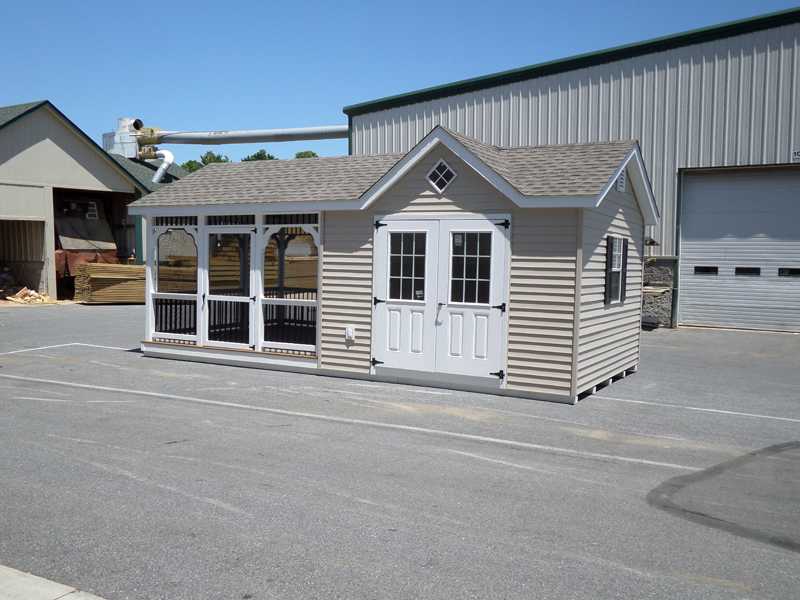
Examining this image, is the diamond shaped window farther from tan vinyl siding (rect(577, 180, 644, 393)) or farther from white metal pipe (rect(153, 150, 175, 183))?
white metal pipe (rect(153, 150, 175, 183))

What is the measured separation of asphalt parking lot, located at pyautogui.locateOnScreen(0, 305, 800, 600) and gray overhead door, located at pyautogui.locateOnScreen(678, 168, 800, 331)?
8.99 meters

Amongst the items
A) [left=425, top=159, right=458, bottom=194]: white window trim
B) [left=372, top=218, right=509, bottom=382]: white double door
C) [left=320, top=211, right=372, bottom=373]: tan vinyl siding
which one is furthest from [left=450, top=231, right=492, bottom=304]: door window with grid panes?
[left=320, top=211, right=372, bottom=373]: tan vinyl siding

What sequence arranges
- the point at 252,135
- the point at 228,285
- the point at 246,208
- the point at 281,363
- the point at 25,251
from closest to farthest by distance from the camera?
the point at 281,363
the point at 246,208
the point at 228,285
the point at 25,251
the point at 252,135

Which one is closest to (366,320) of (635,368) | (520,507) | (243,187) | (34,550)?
(243,187)

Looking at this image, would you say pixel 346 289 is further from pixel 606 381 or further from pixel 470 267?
pixel 606 381

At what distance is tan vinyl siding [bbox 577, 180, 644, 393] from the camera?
33.5 ft

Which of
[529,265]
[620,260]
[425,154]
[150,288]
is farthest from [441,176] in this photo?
[150,288]

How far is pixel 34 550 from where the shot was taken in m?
4.65

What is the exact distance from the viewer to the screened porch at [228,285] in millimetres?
12578

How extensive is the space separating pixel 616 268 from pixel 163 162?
2823 cm

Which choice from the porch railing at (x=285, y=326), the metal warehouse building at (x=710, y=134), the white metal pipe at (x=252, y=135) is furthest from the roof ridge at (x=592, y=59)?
the porch railing at (x=285, y=326)

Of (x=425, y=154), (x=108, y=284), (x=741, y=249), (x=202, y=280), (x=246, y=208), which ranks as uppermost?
(x=425, y=154)

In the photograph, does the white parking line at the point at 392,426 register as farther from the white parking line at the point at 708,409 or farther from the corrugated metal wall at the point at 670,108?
the corrugated metal wall at the point at 670,108

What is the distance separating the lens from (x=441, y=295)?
1080 centimetres
